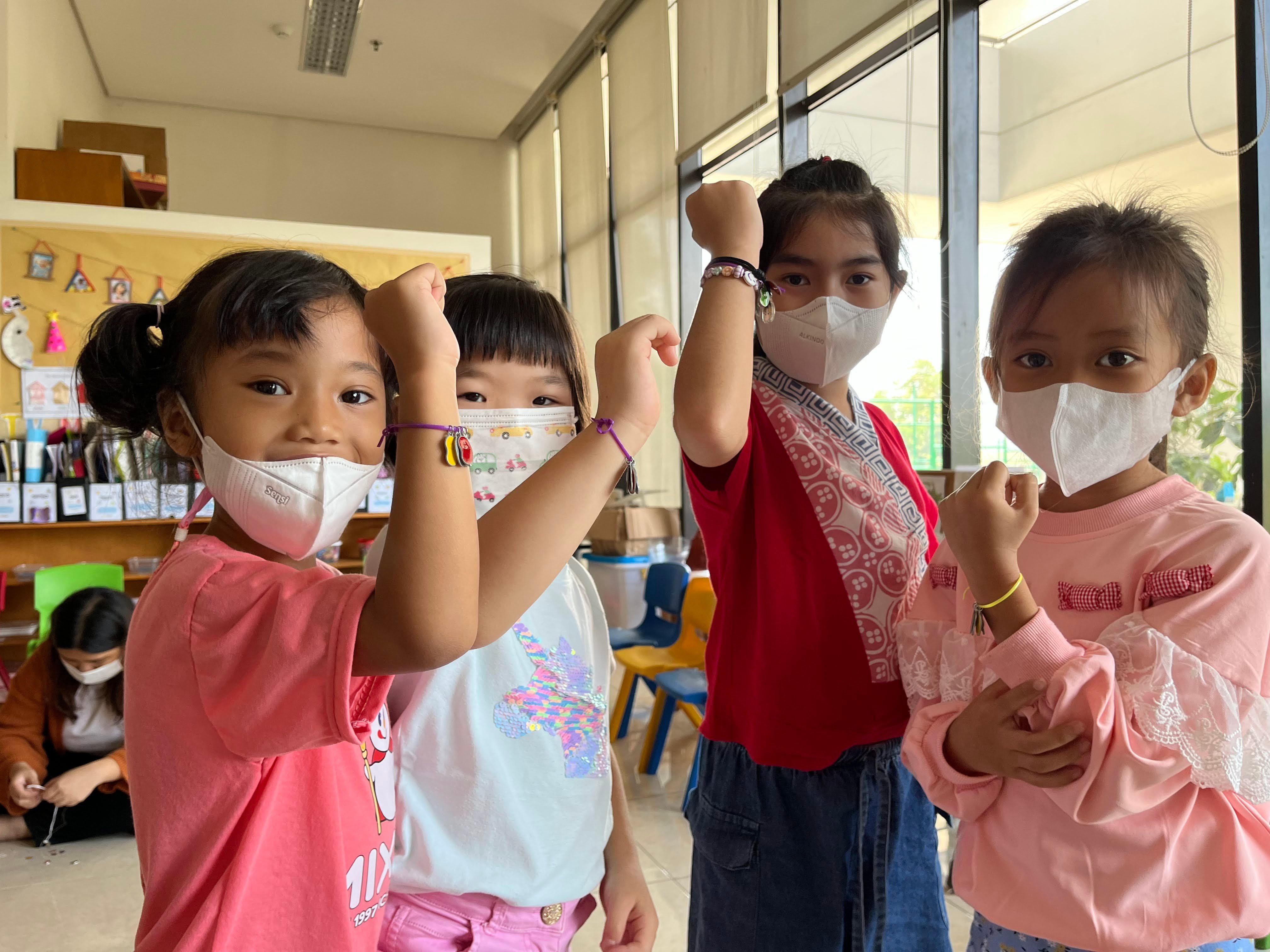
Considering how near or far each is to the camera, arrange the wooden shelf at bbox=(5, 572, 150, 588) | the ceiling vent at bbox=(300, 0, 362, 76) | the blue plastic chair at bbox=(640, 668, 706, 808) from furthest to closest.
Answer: the ceiling vent at bbox=(300, 0, 362, 76), the wooden shelf at bbox=(5, 572, 150, 588), the blue plastic chair at bbox=(640, 668, 706, 808)

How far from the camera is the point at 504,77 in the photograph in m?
7.29

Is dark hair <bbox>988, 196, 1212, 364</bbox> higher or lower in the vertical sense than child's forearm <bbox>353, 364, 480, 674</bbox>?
higher

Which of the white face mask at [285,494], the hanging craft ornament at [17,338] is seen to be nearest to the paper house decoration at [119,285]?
the hanging craft ornament at [17,338]

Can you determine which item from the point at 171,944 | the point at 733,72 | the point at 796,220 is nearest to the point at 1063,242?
the point at 796,220

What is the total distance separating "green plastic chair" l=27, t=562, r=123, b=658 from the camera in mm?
3883

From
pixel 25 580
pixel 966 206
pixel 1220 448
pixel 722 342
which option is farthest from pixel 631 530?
pixel 722 342

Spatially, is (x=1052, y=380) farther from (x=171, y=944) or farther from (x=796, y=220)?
(x=171, y=944)

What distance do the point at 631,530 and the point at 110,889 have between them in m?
3.03

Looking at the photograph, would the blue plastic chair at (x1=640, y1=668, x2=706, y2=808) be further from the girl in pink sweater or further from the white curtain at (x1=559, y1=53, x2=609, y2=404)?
the white curtain at (x1=559, y1=53, x2=609, y2=404)

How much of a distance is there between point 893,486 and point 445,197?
8.32 m

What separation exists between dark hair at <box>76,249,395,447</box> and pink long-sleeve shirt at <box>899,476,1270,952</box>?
0.67m

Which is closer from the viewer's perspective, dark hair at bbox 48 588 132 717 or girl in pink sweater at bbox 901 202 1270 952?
girl in pink sweater at bbox 901 202 1270 952

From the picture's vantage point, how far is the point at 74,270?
4.86 meters

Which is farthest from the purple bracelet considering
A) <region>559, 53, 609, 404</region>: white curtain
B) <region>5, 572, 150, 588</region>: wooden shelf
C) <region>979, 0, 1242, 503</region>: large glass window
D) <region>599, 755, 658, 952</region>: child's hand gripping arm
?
<region>559, 53, 609, 404</region>: white curtain
